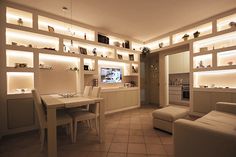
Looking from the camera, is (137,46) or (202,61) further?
(137,46)

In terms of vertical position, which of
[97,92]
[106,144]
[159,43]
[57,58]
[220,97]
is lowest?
[106,144]

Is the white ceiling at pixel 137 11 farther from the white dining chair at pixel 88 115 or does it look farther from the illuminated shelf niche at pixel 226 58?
the white dining chair at pixel 88 115

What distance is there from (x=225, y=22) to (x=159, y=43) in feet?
6.95

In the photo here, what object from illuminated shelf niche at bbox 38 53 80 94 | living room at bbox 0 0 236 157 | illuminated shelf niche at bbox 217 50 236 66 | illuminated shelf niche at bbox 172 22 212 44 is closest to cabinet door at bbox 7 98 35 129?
living room at bbox 0 0 236 157

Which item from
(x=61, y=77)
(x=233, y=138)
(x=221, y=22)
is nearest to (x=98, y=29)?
(x=61, y=77)

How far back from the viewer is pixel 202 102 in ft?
11.9

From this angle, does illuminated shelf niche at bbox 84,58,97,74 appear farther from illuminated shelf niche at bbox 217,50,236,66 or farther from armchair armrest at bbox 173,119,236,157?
illuminated shelf niche at bbox 217,50,236,66

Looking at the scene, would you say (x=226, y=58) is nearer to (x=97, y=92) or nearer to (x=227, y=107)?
(x=227, y=107)

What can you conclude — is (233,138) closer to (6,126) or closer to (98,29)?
(6,126)

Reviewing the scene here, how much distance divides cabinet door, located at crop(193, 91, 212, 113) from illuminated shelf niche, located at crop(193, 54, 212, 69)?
0.84 metres

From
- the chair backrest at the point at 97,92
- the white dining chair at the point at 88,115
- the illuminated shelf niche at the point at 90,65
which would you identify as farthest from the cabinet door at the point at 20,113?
the illuminated shelf niche at the point at 90,65

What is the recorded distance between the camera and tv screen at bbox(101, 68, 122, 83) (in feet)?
14.3

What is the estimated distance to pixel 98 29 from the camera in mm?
4059

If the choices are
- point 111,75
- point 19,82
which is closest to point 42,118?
point 19,82
